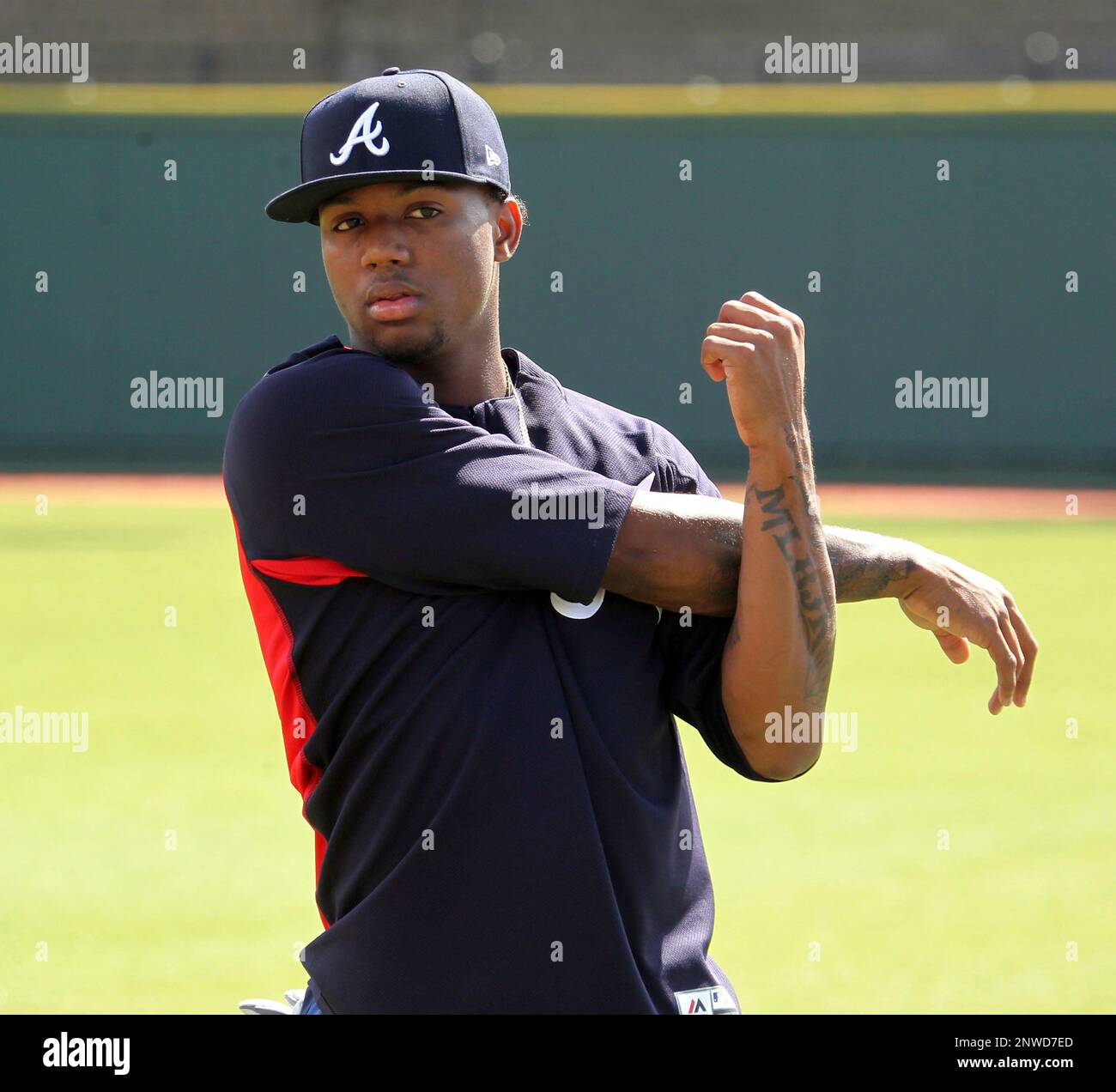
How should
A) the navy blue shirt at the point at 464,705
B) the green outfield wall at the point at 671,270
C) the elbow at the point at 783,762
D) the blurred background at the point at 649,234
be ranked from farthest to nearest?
1. the green outfield wall at the point at 671,270
2. the blurred background at the point at 649,234
3. the elbow at the point at 783,762
4. the navy blue shirt at the point at 464,705

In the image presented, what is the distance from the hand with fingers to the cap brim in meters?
0.80

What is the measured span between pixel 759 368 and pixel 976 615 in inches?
20.4

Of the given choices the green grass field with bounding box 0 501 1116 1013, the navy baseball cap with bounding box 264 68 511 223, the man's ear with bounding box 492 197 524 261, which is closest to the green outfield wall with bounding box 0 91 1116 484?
the green grass field with bounding box 0 501 1116 1013

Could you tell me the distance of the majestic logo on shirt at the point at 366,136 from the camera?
199 cm

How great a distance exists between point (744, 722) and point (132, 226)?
71.7ft

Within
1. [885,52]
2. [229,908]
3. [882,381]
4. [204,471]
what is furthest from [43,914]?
[885,52]

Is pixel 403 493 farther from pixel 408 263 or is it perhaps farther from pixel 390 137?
pixel 390 137

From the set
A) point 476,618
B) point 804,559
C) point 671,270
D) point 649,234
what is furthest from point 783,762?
point 649,234

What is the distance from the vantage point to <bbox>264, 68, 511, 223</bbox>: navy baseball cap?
1.99 metres

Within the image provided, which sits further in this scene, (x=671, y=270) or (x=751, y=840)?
(x=671, y=270)

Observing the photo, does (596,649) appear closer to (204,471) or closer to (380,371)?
(380,371)

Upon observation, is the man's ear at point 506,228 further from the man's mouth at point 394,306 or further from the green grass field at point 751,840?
the green grass field at point 751,840

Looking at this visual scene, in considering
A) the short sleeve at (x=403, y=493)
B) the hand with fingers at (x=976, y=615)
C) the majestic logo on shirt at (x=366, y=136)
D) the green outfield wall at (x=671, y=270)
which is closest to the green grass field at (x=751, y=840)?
the hand with fingers at (x=976, y=615)

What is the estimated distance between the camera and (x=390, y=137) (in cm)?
200
